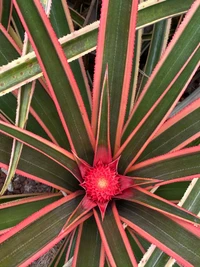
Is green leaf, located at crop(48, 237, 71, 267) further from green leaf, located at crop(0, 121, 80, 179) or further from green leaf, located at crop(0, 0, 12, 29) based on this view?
green leaf, located at crop(0, 0, 12, 29)

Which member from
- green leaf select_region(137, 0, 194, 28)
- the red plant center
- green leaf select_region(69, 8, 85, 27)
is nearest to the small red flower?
the red plant center

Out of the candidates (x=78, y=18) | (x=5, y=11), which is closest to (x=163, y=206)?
(x=5, y=11)

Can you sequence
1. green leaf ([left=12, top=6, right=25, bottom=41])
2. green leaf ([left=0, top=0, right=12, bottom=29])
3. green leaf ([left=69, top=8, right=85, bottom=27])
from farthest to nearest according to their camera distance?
green leaf ([left=69, top=8, right=85, bottom=27]) < green leaf ([left=12, top=6, right=25, bottom=41]) < green leaf ([left=0, top=0, right=12, bottom=29])

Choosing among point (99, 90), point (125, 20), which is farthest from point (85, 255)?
point (125, 20)

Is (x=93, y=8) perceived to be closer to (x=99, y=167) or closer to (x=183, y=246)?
(x=99, y=167)

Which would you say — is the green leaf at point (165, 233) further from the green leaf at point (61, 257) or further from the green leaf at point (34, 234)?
the green leaf at point (61, 257)

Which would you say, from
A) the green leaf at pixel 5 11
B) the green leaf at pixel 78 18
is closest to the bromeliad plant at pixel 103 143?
the green leaf at pixel 5 11
